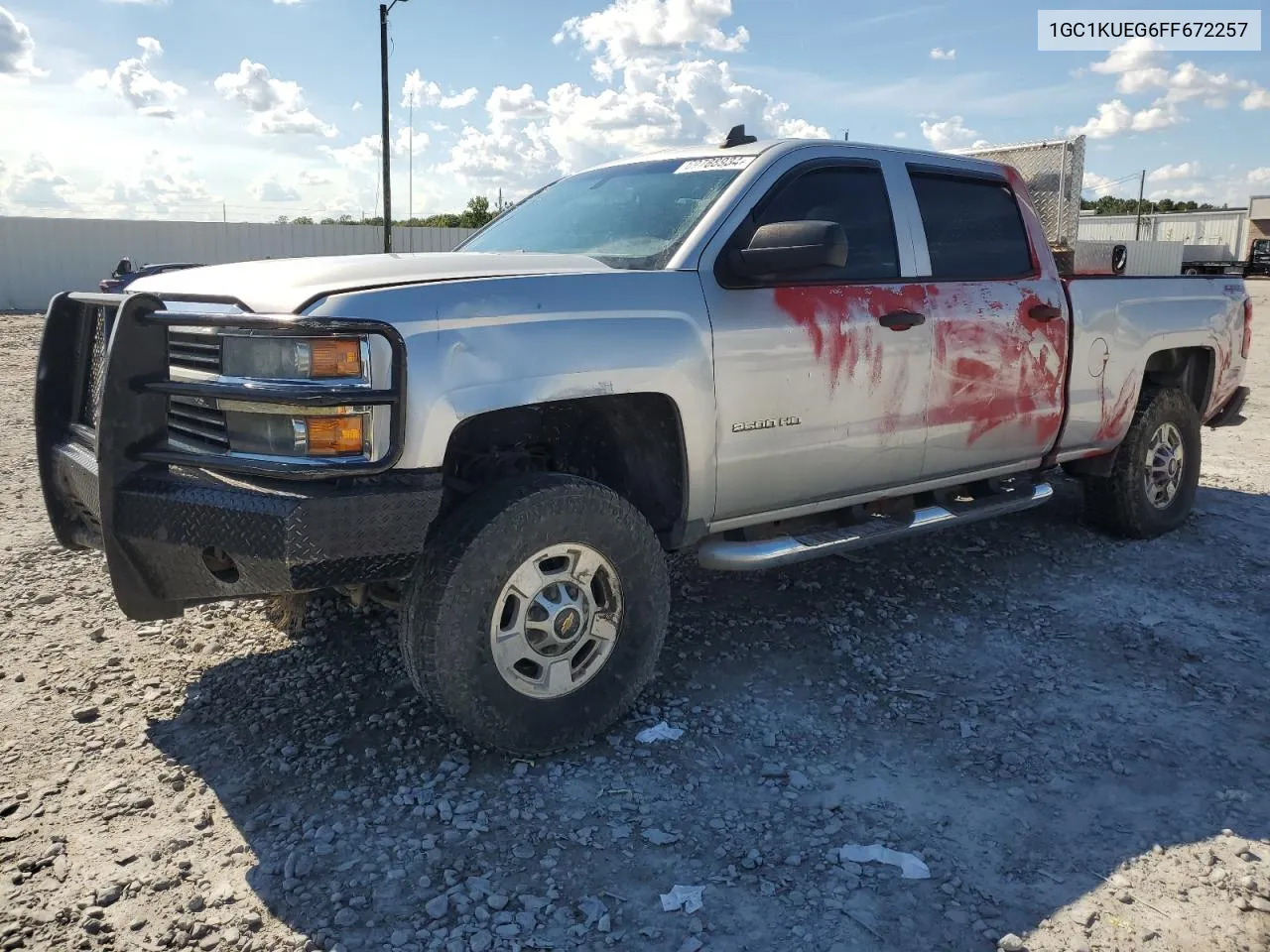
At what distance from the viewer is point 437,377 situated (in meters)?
2.79

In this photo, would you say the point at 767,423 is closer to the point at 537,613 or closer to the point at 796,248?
the point at 796,248

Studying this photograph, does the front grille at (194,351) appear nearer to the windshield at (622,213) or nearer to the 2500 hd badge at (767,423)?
the windshield at (622,213)

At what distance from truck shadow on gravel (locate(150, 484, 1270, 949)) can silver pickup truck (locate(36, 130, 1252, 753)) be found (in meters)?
0.37

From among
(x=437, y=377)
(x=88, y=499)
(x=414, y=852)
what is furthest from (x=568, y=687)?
(x=88, y=499)

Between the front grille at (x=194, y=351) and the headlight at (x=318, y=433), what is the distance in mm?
263

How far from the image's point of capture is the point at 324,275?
117 inches

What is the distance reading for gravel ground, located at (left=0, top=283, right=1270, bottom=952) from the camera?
2.47 m

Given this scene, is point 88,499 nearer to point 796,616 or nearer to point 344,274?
point 344,274

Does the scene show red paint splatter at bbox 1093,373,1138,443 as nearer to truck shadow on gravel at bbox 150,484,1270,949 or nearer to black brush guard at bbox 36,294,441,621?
truck shadow on gravel at bbox 150,484,1270,949

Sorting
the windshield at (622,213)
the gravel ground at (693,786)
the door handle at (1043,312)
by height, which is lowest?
the gravel ground at (693,786)

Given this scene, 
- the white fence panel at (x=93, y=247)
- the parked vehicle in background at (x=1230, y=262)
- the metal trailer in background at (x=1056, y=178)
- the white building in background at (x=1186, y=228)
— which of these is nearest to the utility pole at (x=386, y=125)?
the white fence panel at (x=93, y=247)

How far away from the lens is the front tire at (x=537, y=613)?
9.62 ft

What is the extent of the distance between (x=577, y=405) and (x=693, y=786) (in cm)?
125

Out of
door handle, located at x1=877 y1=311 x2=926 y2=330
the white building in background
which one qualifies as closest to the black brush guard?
door handle, located at x1=877 y1=311 x2=926 y2=330
